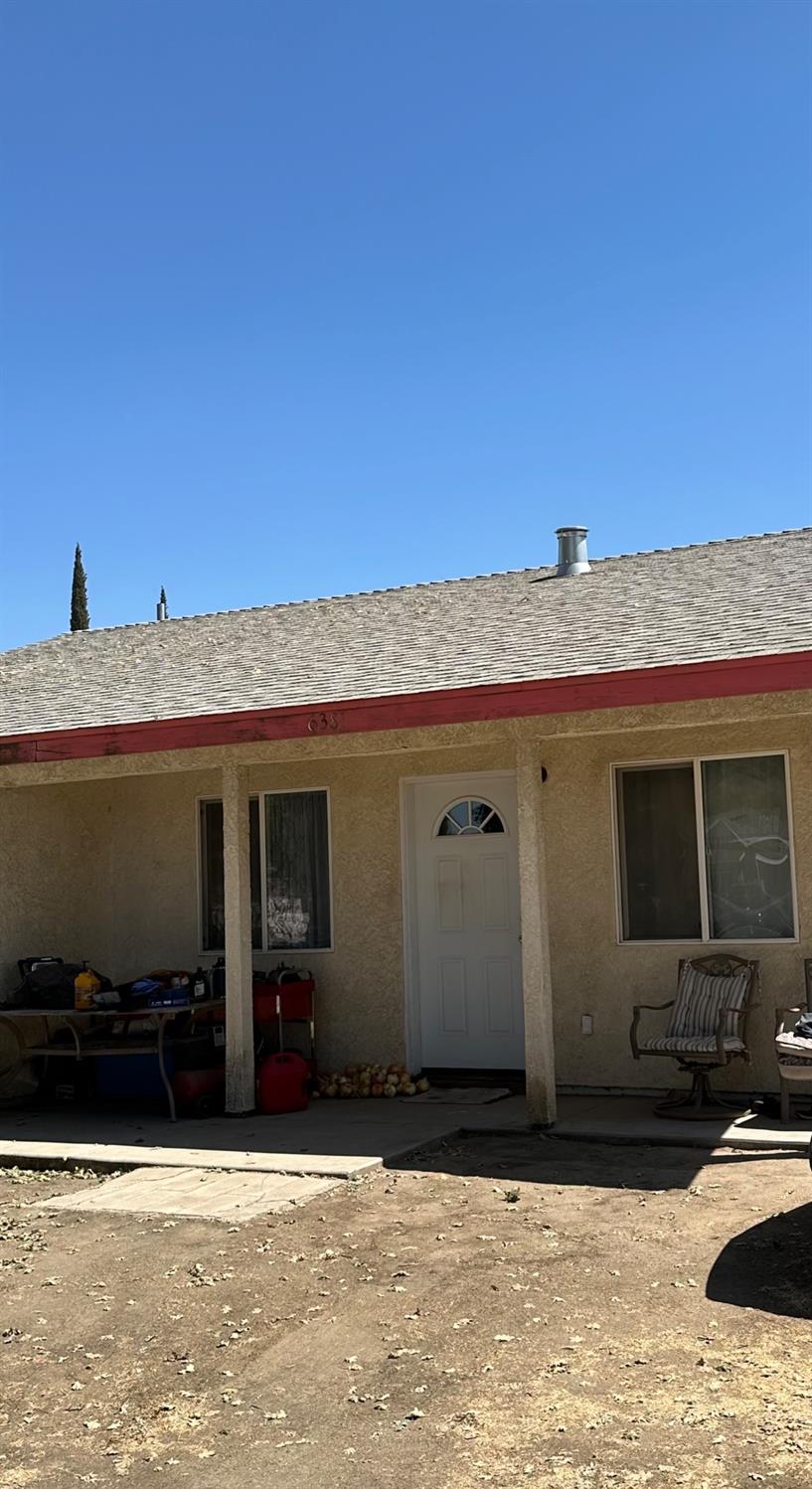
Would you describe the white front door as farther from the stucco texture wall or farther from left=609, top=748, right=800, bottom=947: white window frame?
left=609, top=748, right=800, bottom=947: white window frame

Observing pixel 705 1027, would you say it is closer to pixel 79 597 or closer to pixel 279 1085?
pixel 279 1085

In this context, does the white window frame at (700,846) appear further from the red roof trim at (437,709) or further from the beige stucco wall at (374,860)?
the red roof trim at (437,709)

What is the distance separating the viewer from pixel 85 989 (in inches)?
400

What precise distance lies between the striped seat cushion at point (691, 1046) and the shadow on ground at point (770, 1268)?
7.94ft

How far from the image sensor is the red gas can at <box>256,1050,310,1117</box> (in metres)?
9.87

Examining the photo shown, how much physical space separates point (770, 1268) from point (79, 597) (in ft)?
102

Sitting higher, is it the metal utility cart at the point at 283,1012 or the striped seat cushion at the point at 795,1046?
the striped seat cushion at the point at 795,1046

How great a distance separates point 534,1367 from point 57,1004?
6461 mm

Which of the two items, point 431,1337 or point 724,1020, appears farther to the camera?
point 724,1020

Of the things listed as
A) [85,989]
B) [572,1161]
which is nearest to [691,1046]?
[572,1161]

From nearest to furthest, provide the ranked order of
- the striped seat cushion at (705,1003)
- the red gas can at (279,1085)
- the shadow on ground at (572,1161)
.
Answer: the shadow on ground at (572,1161) < the striped seat cushion at (705,1003) < the red gas can at (279,1085)

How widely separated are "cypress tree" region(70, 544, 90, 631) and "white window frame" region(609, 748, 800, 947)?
84.9 feet

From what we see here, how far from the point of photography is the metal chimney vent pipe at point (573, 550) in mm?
13055

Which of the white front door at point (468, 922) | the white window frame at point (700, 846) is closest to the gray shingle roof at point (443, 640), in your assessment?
the white window frame at point (700, 846)
